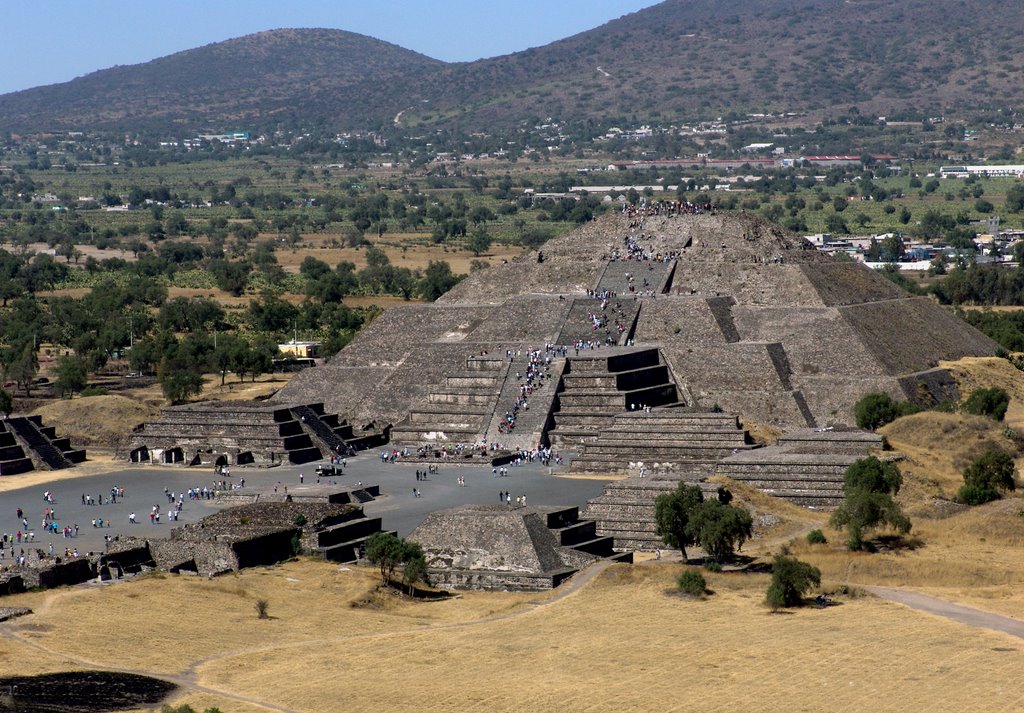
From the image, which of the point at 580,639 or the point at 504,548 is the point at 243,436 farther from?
the point at 580,639

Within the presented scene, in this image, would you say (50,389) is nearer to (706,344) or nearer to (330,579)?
(706,344)

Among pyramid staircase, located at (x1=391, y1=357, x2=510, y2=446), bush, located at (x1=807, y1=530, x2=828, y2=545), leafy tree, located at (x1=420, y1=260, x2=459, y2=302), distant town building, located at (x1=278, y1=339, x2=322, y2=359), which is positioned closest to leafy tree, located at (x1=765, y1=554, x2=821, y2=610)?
bush, located at (x1=807, y1=530, x2=828, y2=545)

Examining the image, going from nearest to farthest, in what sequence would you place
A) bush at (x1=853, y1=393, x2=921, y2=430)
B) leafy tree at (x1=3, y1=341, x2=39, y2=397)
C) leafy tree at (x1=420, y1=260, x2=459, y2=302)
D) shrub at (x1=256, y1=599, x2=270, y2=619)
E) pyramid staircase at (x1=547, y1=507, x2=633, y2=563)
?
shrub at (x1=256, y1=599, x2=270, y2=619) → pyramid staircase at (x1=547, y1=507, x2=633, y2=563) → bush at (x1=853, y1=393, x2=921, y2=430) → leafy tree at (x1=3, y1=341, x2=39, y2=397) → leafy tree at (x1=420, y1=260, x2=459, y2=302)

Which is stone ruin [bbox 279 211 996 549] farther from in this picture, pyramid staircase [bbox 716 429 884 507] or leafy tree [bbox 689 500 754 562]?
leafy tree [bbox 689 500 754 562]

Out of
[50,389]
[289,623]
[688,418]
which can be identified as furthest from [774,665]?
[50,389]

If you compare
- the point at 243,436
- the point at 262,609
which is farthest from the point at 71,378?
the point at 262,609
